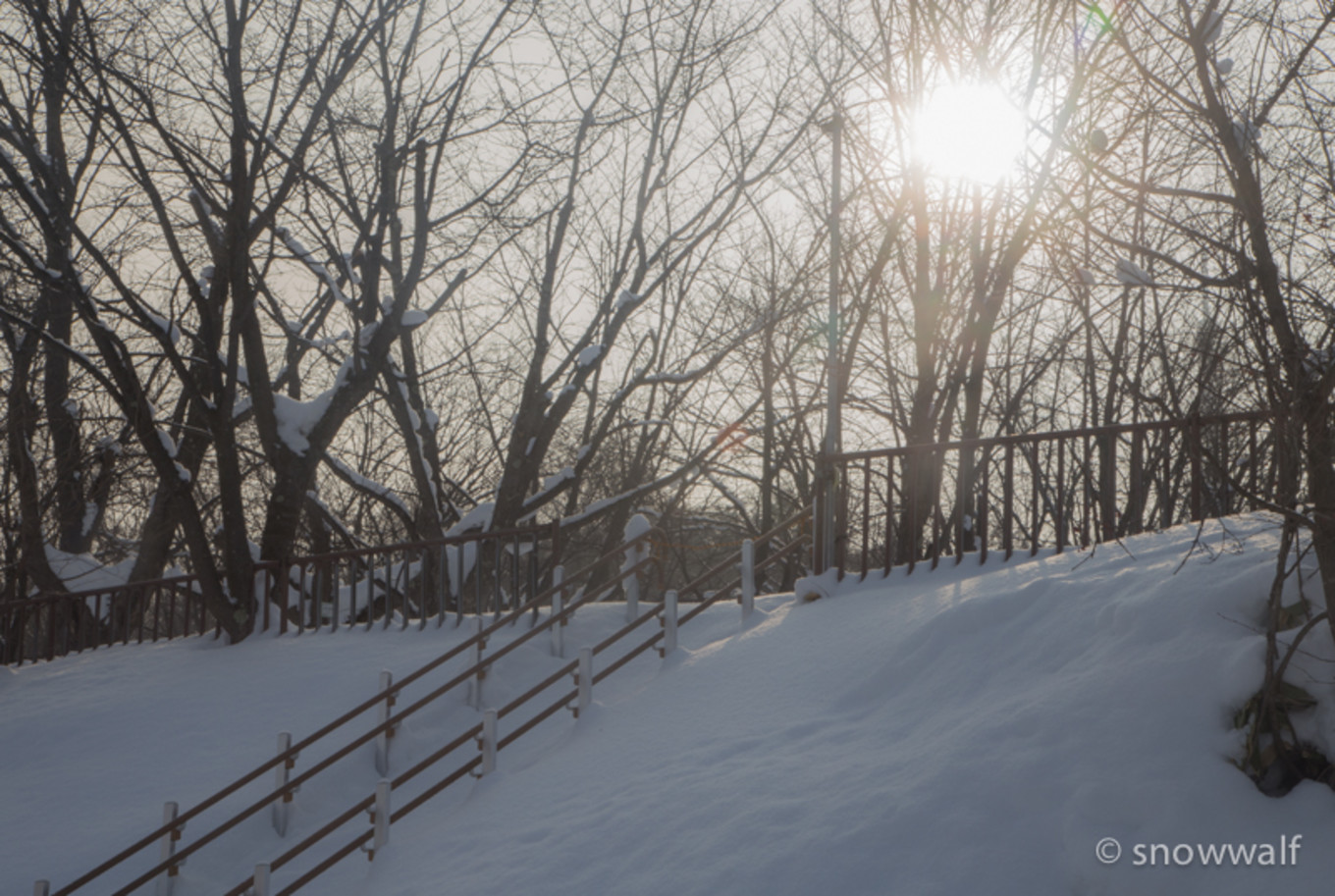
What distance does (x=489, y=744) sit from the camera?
7.64m

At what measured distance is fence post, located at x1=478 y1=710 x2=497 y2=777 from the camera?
761 cm

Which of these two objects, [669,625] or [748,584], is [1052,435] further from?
[669,625]

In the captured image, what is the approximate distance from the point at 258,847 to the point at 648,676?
131 inches

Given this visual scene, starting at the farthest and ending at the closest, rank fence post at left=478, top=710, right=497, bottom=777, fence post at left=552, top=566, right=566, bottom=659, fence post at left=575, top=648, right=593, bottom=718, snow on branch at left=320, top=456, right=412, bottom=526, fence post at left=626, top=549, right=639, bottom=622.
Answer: snow on branch at left=320, top=456, right=412, bottom=526
fence post at left=626, top=549, right=639, bottom=622
fence post at left=552, top=566, right=566, bottom=659
fence post at left=575, top=648, right=593, bottom=718
fence post at left=478, top=710, right=497, bottom=777

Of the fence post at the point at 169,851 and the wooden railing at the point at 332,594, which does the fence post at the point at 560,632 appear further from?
the fence post at the point at 169,851

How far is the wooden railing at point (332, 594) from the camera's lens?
11672 mm

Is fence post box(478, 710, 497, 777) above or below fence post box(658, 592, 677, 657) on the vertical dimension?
below

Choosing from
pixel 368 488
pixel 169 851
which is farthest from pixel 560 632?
pixel 368 488

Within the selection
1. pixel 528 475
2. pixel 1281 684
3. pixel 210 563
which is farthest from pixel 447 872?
pixel 528 475

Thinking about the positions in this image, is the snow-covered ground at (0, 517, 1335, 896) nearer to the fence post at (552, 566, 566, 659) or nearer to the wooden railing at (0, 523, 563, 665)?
the fence post at (552, 566, 566, 659)

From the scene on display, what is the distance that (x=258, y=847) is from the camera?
7832mm

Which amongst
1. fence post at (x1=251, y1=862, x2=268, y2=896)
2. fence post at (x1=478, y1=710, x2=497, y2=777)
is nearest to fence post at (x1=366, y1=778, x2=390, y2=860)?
fence post at (x1=251, y1=862, x2=268, y2=896)

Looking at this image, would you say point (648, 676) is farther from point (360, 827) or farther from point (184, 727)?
point (184, 727)

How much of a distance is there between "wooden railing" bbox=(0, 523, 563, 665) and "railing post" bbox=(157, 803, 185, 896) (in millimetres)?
3978
